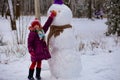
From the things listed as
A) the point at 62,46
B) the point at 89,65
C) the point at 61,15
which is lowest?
the point at 89,65

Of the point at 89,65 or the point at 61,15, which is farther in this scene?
the point at 89,65

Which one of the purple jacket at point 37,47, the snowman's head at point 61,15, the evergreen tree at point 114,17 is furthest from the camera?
the evergreen tree at point 114,17

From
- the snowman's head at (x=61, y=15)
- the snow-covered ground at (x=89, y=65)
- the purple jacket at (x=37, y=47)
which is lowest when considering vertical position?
the snow-covered ground at (x=89, y=65)

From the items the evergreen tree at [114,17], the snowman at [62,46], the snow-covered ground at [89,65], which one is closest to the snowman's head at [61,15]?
the snowman at [62,46]

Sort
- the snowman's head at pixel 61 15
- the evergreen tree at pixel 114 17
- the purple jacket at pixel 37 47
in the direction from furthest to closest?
the evergreen tree at pixel 114 17, the snowman's head at pixel 61 15, the purple jacket at pixel 37 47

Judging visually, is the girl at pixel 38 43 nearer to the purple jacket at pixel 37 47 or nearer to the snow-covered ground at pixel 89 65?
the purple jacket at pixel 37 47

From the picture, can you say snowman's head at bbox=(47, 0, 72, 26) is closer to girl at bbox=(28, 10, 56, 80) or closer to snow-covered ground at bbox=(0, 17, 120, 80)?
girl at bbox=(28, 10, 56, 80)

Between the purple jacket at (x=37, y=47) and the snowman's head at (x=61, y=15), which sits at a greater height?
the snowman's head at (x=61, y=15)

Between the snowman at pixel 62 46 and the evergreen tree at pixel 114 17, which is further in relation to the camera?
the evergreen tree at pixel 114 17

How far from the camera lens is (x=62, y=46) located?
6984mm

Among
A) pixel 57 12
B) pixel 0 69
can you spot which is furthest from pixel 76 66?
pixel 0 69

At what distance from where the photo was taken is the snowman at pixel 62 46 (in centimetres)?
700

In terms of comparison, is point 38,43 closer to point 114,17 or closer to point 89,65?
point 89,65

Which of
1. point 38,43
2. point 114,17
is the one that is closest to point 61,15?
point 38,43
